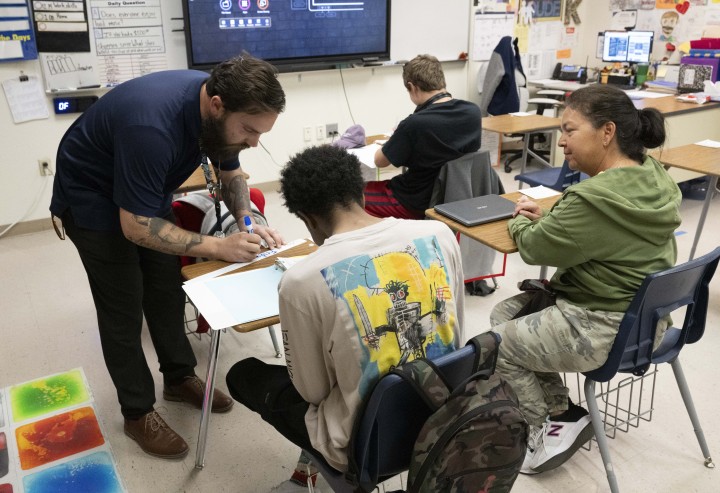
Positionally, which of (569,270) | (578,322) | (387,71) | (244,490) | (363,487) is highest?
(387,71)

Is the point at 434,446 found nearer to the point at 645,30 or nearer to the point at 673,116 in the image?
the point at 673,116

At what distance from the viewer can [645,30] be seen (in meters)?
5.86

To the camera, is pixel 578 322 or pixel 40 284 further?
pixel 40 284

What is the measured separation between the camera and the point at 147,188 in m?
1.68

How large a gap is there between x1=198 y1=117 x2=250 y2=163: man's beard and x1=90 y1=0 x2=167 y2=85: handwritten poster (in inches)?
109

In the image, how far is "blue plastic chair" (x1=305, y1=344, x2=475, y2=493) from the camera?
1.22 metres

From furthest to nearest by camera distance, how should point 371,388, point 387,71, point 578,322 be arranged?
point 387,71 → point 578,322 → point 371,388

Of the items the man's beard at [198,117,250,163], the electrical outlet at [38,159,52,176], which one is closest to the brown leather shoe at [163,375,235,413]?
the man's beard at [198,117,250,163]

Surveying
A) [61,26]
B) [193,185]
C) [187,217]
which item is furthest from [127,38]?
[187,217]

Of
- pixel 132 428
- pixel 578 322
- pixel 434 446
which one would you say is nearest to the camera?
pixel 434 446

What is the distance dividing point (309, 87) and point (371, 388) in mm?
4042

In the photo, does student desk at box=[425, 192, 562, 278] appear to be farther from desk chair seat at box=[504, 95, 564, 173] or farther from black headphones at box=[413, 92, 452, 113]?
desk chair seat at box=[504, 95, 564, 173]

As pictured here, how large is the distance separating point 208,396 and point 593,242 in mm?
1215

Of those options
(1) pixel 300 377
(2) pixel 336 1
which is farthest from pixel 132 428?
(2) pixel 336 1
